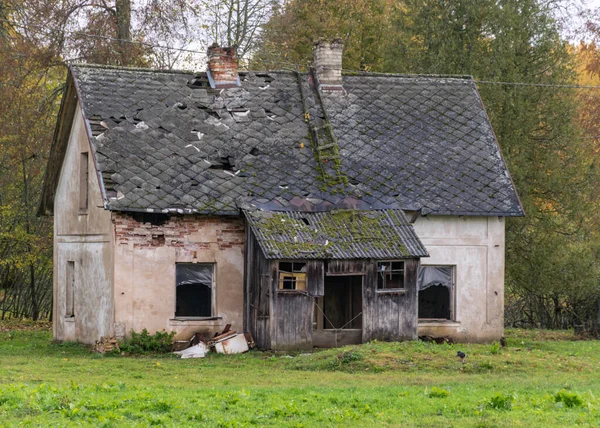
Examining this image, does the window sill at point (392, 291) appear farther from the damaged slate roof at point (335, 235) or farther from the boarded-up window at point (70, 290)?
the boarded-up window at point (70, 290)

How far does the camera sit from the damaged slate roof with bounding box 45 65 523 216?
75.7 ft

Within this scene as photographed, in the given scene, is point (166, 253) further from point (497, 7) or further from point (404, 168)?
point (497, 7)

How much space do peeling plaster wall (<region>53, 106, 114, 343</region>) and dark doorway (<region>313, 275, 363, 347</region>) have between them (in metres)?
4.75

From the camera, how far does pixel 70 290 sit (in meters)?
25.4

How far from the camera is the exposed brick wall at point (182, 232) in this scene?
2248cm

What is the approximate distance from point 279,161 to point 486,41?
12.1 meters

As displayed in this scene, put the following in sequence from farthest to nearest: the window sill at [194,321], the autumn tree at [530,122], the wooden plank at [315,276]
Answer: the autumn tree at [530,122]
the window sill at [194,321]
the wooden plank at [315,276]

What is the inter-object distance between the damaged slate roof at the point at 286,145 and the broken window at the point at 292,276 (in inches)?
63.8

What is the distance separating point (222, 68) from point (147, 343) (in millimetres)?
7742

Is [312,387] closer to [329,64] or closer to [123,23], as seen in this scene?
[329,64]

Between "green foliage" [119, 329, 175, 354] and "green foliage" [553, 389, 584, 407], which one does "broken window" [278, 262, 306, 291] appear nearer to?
"green foliage" [119, 329, 175, 354]

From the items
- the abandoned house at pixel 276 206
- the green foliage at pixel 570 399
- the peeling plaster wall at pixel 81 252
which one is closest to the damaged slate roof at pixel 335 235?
the abandoned house at pixel 276 206

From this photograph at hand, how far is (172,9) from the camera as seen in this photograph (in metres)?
32.3

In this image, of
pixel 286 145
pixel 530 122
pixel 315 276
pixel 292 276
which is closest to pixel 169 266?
pixel 292 276
